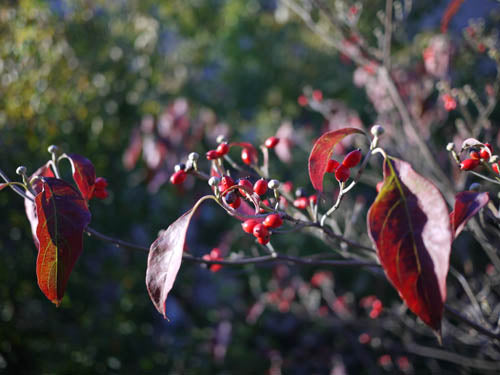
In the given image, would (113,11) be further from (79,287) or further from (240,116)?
(79,287)

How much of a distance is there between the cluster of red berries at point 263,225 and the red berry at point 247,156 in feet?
1.05

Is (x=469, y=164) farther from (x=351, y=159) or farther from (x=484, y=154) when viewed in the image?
(x=351, y=159)

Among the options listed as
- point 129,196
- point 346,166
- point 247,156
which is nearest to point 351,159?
point 346,166

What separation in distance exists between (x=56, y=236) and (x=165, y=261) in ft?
0.71

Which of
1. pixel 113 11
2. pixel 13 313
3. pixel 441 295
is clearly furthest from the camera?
pixel 113 11

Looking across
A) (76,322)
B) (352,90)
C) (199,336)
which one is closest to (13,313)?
(76,322)

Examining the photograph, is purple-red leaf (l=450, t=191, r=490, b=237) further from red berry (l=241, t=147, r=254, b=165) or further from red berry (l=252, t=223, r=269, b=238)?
red berry (l=241, t=147, r=254, b=165)

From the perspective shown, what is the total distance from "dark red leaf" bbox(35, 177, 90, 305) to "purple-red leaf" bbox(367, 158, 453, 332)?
0.54 metres

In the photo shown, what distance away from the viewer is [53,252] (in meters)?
0.73

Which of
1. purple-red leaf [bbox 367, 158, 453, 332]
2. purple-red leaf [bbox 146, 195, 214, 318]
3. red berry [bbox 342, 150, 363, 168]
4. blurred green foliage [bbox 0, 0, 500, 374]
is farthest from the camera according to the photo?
blurred green foliage [bbox 0, 0, 500, 374]

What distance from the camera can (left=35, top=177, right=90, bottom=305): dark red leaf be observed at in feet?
2.40

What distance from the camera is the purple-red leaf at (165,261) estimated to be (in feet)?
2.20

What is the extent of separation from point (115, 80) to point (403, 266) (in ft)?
11.9

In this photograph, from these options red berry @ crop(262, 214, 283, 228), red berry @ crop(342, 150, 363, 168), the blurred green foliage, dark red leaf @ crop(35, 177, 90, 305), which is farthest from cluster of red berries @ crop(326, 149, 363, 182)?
the blurred green foliage
